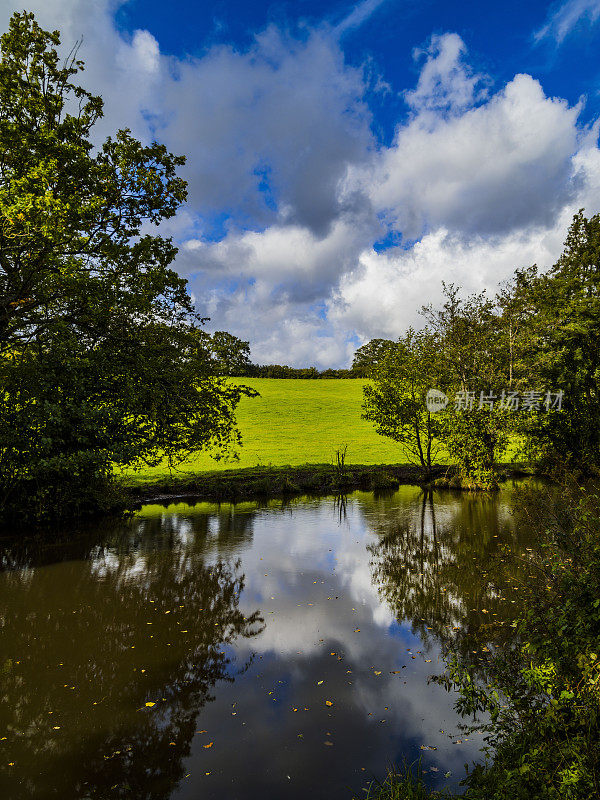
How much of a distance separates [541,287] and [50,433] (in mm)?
26391

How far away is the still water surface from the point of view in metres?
5.21

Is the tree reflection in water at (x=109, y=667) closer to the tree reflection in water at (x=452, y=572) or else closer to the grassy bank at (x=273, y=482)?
the tree reflection in water at (x=452, y=572)

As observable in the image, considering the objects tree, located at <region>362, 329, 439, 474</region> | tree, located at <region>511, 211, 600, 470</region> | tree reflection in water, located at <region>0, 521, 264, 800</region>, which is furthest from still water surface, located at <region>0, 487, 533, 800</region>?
tree, located at <region>362, 329, 439, 474</region>

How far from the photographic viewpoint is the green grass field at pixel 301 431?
3288cm

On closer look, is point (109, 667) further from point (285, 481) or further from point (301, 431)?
point (301, 431)

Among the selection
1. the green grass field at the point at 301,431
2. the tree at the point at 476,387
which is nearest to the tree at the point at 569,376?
the tree at the point at 476,387

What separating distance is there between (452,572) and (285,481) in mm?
14394

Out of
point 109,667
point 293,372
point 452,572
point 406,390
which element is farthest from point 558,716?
point 293,372

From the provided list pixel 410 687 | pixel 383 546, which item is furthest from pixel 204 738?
pixel 383 546

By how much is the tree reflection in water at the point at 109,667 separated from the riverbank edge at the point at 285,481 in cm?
904

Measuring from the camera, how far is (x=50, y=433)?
48.1ft

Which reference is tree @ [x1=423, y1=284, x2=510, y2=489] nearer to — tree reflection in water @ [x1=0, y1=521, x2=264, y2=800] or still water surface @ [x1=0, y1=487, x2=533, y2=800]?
still water surface @ [x1=0, y1=487, x2=533, y2=800]

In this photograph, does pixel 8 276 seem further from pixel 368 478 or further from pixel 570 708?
pixel 368 478

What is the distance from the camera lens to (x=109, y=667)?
741 cm
